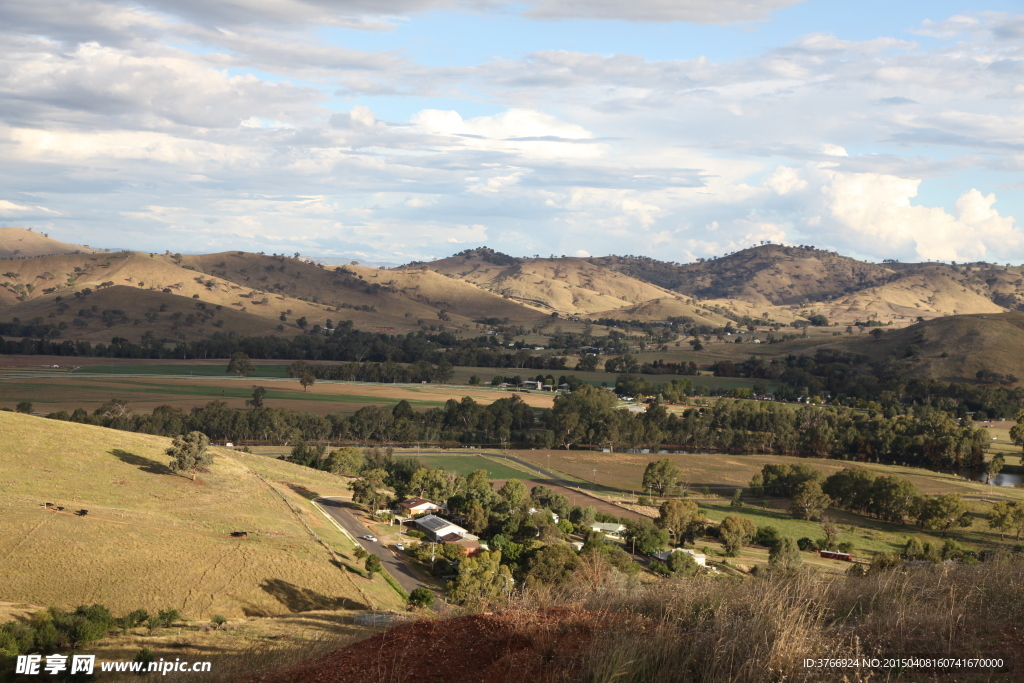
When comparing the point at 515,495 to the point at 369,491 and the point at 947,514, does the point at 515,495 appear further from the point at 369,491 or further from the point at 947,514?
the point at 947,514

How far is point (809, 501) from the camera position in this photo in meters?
63.7

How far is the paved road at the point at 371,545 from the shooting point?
40.1 m

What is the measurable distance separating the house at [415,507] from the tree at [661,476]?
23.1m

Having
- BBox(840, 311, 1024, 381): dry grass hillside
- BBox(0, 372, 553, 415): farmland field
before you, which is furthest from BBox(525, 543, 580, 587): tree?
BBox(840, 311, 1024, 381): dry grass hillside

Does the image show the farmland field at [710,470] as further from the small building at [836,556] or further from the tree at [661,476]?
the small building at [836,556]

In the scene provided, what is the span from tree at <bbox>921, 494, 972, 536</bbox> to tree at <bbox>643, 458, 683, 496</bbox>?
21.7m

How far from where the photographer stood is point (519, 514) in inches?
2096

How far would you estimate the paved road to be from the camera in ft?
131

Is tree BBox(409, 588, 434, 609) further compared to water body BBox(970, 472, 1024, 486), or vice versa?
water body BBox(970, 472, 1024, 486)

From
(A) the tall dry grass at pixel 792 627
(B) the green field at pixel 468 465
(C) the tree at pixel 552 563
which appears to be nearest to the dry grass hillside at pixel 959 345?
(B) the green field at pixel 468 465

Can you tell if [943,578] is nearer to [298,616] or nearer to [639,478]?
[298,616]

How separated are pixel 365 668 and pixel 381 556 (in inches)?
1294

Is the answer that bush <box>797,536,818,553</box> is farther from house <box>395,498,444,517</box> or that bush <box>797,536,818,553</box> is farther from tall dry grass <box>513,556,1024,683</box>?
tall dry grass <box>513,556,1024,683</box>

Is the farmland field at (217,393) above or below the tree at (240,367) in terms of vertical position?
below
